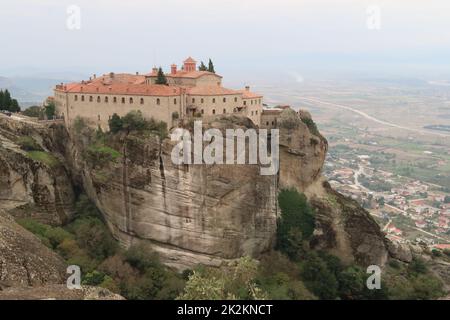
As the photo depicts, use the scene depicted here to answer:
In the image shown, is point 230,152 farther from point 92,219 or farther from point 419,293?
point 419,293

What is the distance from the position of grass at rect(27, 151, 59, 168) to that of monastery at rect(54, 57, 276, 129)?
3975 mm

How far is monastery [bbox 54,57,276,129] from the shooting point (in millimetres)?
41844

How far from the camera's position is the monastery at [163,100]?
1647 inches

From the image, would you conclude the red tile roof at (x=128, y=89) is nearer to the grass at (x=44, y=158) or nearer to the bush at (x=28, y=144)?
the bush at (x=28, y=144)

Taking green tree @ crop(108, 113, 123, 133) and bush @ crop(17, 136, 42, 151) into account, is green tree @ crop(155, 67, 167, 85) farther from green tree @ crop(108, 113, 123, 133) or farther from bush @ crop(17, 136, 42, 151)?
bush @ crop(17, 136, 42, 151)

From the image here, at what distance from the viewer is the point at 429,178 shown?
422ft

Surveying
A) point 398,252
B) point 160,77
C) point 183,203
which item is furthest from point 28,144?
point 398,252

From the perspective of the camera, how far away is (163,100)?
136 feet

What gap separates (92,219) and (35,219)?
4.68 metres

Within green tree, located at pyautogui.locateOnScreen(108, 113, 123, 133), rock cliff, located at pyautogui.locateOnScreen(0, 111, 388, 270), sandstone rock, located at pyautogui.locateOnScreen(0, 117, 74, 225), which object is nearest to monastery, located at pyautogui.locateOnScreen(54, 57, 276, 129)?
green tree, located at pyautogui.locateOnScreen(108, 113, 123, 133)

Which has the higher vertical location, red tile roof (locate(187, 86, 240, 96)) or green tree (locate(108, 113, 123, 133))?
red tile roof (locate(187, 86, 240, 96))

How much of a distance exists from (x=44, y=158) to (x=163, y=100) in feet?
37.6

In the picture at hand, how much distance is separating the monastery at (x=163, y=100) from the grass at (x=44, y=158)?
3.97 metres

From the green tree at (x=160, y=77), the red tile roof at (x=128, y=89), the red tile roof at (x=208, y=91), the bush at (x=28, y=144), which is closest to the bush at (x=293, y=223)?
the red tile roof at (x=208, y=91)
